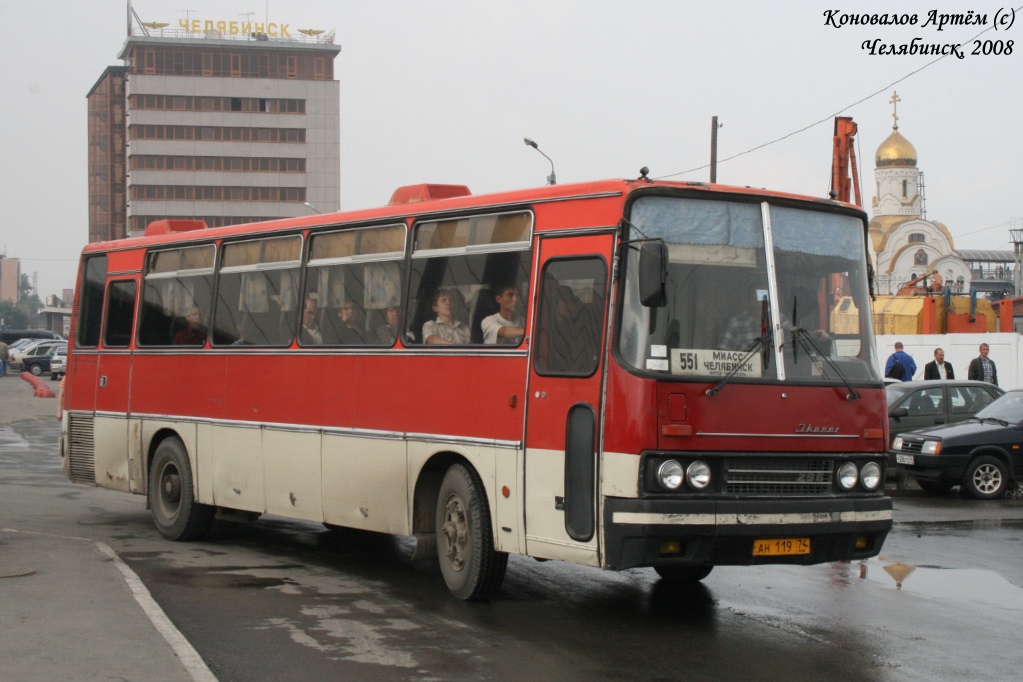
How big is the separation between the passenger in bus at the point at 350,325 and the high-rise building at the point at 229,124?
119 meters

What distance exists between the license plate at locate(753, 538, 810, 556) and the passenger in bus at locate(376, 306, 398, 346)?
3.53 metres

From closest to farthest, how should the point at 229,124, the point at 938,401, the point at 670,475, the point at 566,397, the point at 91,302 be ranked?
the point at 670,475, the point at 566,397, the point at 91,302, the point at 938,401, the point at 229,124

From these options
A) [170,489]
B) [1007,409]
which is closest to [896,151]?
[1007,409]

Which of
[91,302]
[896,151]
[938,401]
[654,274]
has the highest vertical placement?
[896,151]

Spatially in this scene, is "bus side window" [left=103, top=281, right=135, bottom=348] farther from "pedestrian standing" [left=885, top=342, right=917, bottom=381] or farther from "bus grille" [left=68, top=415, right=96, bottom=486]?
"pedestrian standing" [left=885, top=342, right=917, bottom=381]

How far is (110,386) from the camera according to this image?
1440 cm

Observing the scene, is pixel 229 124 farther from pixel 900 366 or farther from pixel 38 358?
pixel 900 366

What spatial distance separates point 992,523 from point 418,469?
26.8 feet

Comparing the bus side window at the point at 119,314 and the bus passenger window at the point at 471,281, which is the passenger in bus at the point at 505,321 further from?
the bus side window at the point at 119,314

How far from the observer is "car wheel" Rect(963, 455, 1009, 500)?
58.5ft

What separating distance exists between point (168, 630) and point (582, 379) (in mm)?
3003

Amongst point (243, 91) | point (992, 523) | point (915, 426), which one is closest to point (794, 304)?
point (992, 523)

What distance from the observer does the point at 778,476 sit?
833cm

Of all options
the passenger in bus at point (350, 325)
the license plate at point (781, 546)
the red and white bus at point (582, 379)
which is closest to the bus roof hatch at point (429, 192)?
the red and white bus at point (582, 379)
